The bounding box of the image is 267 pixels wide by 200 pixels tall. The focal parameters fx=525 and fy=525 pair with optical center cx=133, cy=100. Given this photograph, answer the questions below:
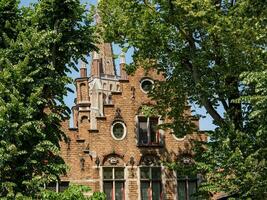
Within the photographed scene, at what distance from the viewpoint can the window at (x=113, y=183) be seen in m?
24.5

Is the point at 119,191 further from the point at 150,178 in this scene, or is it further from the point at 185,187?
the point at 185,187

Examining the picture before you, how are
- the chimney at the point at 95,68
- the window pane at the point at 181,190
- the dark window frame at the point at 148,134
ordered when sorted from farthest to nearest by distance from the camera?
the chimney at the point at 95,68 < the dark window frame at the point at 148,134 < the window pane at the point at 181,190

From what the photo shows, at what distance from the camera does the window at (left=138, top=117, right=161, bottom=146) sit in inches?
1005

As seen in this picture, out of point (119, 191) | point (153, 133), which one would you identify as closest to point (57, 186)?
point (119, 191)

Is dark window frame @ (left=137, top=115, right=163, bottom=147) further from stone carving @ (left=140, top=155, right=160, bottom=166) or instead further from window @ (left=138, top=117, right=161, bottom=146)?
stone carving @ (left=140, top=155, right=160, bottom=166)

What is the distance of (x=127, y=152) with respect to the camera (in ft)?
81.9

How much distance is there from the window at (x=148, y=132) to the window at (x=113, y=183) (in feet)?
6.62

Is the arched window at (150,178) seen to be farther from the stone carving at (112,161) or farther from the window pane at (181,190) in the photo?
the stone carving at (112,161)

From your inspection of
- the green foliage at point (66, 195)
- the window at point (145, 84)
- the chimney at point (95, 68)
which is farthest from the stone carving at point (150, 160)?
the chimney at point (95, 68)

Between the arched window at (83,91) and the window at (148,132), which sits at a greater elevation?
the arched window at (83,91)

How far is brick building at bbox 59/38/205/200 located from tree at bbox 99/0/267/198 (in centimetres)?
430

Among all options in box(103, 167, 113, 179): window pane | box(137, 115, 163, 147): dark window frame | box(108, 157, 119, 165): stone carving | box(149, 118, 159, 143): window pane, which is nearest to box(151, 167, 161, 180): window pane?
box(137, 115, 163, 147): dark window frame

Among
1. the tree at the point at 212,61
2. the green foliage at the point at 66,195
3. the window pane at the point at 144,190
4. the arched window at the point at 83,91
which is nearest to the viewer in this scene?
the green foliage at the point at 66,195

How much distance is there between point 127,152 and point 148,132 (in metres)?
1.54
